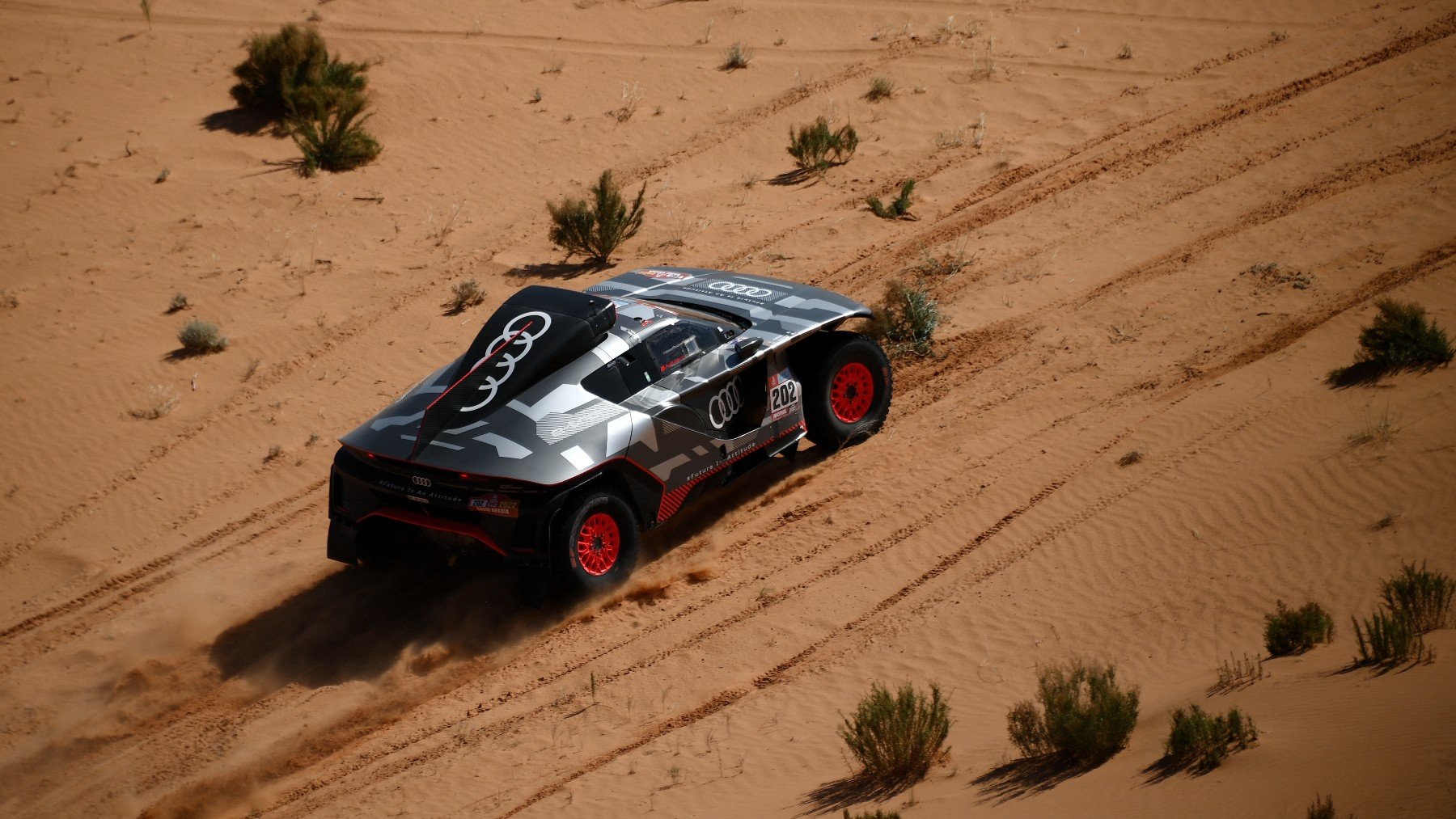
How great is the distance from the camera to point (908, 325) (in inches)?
483

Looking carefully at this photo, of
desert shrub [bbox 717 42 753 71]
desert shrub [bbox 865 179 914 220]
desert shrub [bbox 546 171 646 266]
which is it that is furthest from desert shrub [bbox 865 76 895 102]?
desert shrub [bbox 546 171 646 266]

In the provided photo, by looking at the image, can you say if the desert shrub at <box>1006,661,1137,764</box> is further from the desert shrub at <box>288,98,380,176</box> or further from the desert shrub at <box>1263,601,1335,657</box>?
the desert shrub at <box>288,98,380,176</box>

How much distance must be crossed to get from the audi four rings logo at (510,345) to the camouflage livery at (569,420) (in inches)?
0.4

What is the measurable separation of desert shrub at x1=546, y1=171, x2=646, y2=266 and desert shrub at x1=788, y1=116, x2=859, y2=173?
2.95 metres

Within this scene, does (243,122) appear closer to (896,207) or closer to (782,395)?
(896,207)

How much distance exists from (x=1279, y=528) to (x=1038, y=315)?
4.53m

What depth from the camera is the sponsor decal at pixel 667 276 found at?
34.6 feet

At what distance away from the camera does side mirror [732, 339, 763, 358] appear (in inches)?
360

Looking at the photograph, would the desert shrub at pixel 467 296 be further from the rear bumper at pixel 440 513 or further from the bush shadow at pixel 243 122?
the bush shadow at pixel 243 122

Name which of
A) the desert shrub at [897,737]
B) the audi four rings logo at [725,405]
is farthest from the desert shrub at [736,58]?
the desert shrub at [897,737]

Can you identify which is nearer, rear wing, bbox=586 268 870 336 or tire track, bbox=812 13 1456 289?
rear wing, bbox=586 268 870 336

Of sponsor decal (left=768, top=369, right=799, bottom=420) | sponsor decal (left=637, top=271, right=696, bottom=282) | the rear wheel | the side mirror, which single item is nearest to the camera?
the side mirror

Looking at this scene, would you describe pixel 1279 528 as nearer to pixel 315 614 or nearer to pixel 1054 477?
pixel 1054 477

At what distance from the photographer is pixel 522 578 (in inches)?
321
